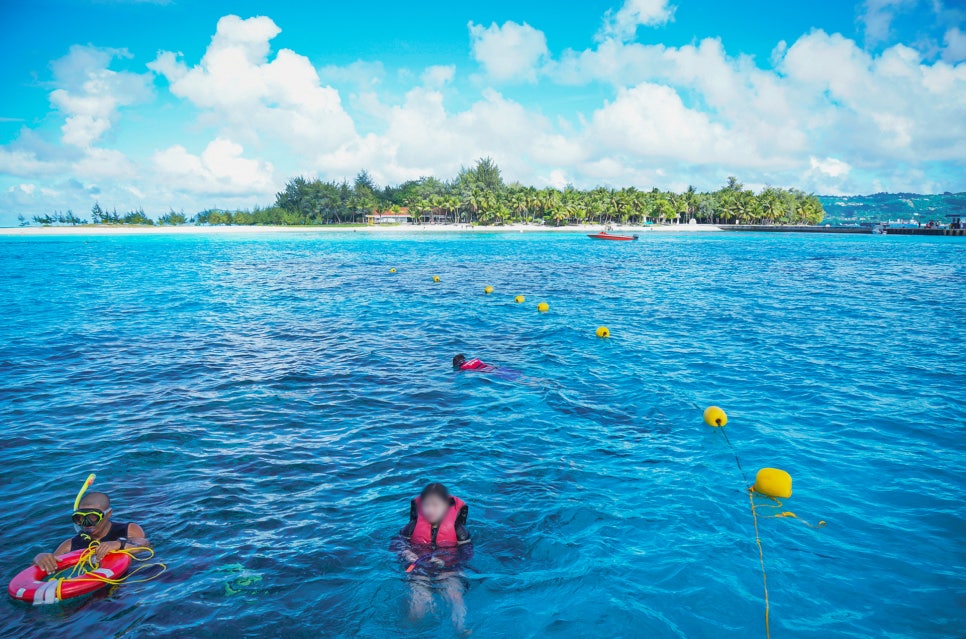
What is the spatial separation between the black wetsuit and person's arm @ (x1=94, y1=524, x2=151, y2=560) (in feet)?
0.21

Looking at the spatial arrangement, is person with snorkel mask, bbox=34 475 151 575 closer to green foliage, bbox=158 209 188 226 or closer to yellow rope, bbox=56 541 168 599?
yellow rope, bbox=56 541 168 599

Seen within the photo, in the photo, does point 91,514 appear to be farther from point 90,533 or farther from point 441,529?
point 441,529

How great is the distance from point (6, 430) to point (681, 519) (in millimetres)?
13303

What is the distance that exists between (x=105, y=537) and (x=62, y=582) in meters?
0.64

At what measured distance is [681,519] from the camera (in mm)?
7617

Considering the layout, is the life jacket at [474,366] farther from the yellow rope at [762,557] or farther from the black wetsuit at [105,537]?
the black wetsuit at [105,537]

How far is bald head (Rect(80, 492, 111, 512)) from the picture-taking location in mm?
6142

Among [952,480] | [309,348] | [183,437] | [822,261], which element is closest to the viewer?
[952,480]

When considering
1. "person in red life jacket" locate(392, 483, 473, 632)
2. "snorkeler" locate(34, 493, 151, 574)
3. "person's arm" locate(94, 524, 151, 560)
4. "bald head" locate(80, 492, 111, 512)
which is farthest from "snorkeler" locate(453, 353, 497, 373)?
"bald head" locate(80, 492, 111, 512)

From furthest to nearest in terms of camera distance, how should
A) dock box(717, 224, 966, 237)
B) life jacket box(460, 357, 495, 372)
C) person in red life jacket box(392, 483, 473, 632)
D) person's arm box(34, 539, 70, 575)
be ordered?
dock box(717, 224, 966, 237), life jacket box(460, 357, 495, 372), person in red life jacket box(392, 483, 473, 632), person's arm box(34, 539, 70, 575)

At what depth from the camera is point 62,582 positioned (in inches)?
230

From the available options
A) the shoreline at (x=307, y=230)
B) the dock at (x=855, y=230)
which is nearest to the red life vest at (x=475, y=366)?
the shoreline at (x=307, y=230)

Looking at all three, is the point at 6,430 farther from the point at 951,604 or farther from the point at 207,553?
the point at 951,604

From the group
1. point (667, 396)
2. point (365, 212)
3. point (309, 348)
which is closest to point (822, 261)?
point (667, 396)
